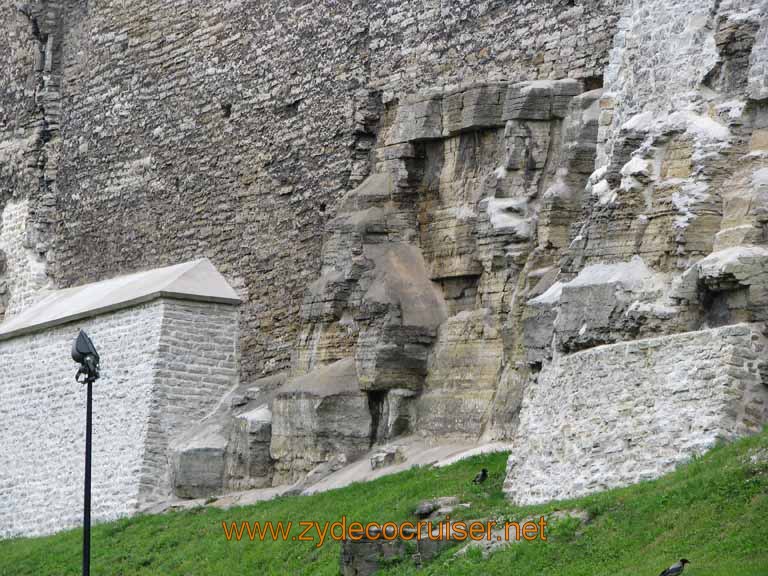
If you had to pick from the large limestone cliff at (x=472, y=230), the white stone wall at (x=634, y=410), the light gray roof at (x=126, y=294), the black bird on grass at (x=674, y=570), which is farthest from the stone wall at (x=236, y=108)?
the black bird on grass at (x=674, y=570)

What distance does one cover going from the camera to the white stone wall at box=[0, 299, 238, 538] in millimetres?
25500

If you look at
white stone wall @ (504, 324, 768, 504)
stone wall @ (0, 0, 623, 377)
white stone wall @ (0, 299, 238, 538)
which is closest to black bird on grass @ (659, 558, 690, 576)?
white stone wall @ (504, 324, 768, 504)

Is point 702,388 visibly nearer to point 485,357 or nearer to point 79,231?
point 485,357

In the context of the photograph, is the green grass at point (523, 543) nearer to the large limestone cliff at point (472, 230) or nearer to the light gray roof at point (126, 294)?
the large limestone cliff at point (472, 230)

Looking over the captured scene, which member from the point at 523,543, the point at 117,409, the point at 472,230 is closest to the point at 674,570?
the point at 523,543

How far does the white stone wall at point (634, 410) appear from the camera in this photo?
16.0 metres

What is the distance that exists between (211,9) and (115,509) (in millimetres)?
7479

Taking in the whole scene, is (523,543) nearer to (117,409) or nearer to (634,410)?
(634,410)

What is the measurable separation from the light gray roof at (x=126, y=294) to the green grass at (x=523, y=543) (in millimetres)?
3647

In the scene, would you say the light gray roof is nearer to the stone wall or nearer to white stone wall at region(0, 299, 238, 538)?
white stone wall at region(0, 299, 238, 538)

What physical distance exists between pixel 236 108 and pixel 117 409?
4.52 meters

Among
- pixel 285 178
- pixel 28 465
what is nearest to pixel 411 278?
pixel 285 178

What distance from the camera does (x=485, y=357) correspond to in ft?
72.1

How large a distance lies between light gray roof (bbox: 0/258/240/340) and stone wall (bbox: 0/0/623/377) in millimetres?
337
